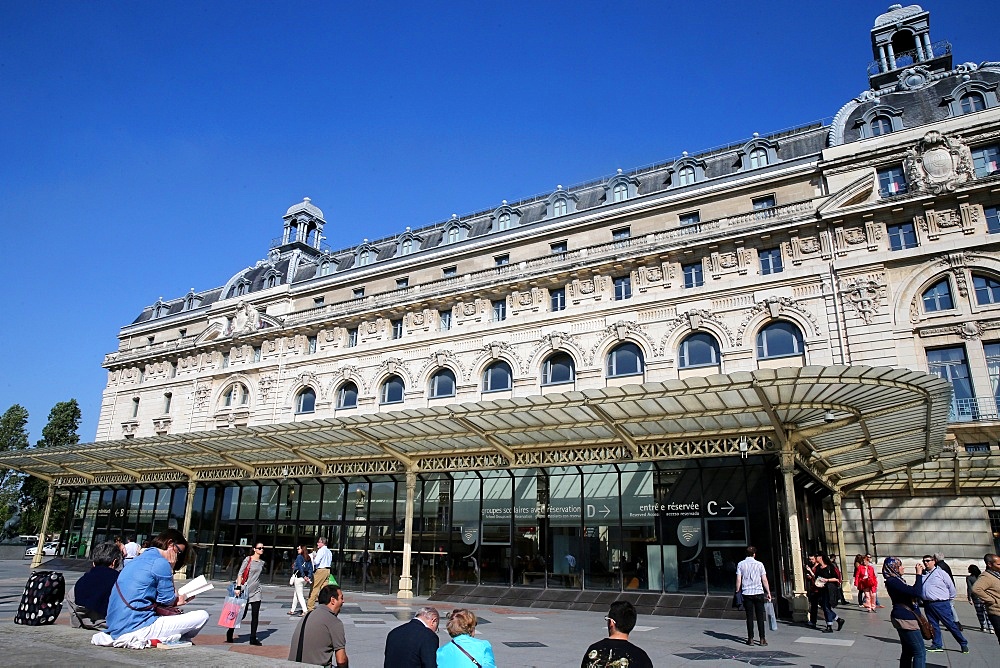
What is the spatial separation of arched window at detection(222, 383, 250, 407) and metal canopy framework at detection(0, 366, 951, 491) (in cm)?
1121

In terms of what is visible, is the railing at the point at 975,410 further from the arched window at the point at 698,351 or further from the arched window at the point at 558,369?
the arched window at the point at 558,369

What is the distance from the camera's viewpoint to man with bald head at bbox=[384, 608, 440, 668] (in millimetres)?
5652

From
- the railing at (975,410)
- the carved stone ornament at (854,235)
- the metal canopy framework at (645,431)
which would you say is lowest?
the metal canopy framework at (645,431)

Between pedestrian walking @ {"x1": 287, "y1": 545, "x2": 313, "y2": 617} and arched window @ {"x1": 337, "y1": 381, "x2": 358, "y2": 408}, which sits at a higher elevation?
arched window @ {"x1": 337, "y1": 381, "x2": 358, "y2": 408}

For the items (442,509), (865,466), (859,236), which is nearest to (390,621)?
(442,509)

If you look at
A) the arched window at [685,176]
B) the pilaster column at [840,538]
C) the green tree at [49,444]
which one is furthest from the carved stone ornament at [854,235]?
the green tree at [49,444]

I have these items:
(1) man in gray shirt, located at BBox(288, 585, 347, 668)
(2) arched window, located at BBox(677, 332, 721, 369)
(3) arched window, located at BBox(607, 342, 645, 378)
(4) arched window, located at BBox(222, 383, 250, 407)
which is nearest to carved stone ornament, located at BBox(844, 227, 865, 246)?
(2) arched window, located at BBox(677, 332, 721, 369)

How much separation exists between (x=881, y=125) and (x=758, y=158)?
5.05 meters

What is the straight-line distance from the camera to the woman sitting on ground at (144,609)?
6.21 metres

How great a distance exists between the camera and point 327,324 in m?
38.1

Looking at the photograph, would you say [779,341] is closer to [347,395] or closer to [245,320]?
[347,395]

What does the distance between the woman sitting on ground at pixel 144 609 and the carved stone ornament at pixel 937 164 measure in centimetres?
2805

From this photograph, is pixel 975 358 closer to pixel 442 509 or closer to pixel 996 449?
pixel 996 449

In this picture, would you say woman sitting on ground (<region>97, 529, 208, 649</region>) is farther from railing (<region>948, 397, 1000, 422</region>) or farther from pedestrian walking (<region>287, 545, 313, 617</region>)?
railing (<region>948, 397, 1000, 422</region>)
